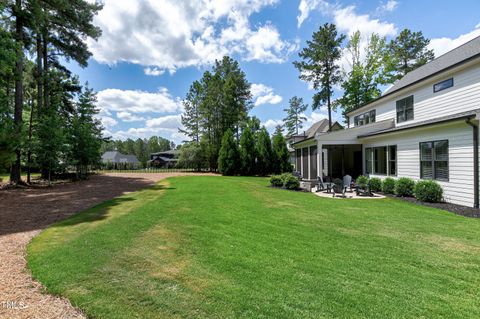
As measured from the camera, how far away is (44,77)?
61.2 ft

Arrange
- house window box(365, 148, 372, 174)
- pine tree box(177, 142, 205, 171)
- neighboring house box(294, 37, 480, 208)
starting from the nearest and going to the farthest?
neighboring house box(294, 37, 480, 208)
house window box(365, 148, 372, 174)
pine tree box(177, 142, 205, 171)

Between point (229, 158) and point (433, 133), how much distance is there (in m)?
19.6

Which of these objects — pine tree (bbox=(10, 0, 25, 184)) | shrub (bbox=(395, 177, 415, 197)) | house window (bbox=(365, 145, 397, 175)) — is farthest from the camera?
pine tree (bbox=(10, 0, 25, 184))

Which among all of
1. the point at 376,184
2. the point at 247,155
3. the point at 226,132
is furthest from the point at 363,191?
the point at 226,132

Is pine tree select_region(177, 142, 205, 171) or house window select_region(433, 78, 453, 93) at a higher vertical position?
house window select_region(433, 78, 453, 93)

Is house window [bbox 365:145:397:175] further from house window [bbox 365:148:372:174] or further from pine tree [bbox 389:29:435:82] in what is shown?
pine tree [bbox 389:29:435:82]

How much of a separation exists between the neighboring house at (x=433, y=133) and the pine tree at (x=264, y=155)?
9.98 metres

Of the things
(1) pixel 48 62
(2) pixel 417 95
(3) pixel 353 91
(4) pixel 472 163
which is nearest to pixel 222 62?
(3) pixel 353 91

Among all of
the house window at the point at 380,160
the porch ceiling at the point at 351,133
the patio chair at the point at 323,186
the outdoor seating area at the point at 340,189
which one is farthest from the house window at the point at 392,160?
the patio chair at the point at 323,186

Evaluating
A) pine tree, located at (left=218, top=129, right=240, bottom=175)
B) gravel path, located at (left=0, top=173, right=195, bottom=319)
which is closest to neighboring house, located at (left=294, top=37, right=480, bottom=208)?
gravel path, located at (left=0, top=173, right=195, bottom=319)

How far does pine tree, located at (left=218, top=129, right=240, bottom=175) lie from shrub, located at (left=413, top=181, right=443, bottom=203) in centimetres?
1912

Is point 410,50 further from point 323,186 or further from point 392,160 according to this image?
point 323,186

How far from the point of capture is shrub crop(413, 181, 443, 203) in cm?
937

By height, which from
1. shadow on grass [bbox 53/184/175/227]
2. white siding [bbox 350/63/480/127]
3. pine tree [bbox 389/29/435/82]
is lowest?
shadow on grass [bbox 53/184/175/227]
